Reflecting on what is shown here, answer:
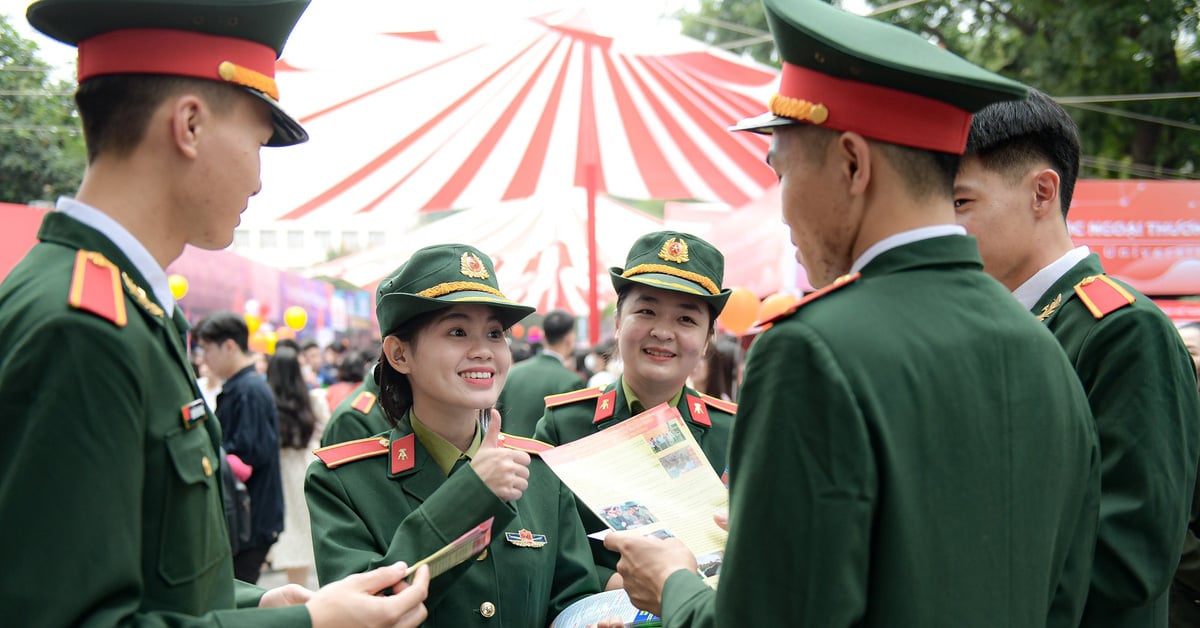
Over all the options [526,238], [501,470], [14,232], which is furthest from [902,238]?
[526,238]

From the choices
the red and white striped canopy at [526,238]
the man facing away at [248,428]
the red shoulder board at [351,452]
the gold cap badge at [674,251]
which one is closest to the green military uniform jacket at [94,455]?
the red shoulder board at [351,452]

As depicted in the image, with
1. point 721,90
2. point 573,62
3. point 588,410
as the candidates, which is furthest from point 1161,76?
point 588,410

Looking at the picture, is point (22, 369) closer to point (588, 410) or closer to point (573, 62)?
point (588, 410)

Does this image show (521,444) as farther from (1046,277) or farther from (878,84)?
(878,84)

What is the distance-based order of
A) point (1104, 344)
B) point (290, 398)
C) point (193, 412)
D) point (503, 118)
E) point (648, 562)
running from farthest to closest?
point (503, 118) < point (290, 398) < point (1104, 344) < point (648, 562) < point (193, 412)

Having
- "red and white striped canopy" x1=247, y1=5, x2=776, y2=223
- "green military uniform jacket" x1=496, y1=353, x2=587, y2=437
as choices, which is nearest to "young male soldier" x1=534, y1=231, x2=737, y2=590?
"green military uniform jacket" x1=496, y1=353, x2=587, y2=437

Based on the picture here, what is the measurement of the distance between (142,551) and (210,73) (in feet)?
2.54

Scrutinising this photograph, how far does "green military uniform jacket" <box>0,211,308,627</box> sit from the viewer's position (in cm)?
138

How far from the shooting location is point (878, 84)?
167 centimetres

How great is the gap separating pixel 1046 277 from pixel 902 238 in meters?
1.02

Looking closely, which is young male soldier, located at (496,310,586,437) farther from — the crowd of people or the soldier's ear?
the crowd of people

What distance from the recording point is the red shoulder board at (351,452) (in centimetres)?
266

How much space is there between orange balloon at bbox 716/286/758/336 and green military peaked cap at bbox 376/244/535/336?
5806mm

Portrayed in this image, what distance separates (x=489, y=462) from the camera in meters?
2.38
